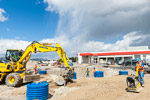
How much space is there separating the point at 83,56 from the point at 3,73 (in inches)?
1310

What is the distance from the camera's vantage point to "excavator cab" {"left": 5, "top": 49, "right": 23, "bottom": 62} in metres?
13.1

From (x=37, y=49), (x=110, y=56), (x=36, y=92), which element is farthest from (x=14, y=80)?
(x=110, y=56)

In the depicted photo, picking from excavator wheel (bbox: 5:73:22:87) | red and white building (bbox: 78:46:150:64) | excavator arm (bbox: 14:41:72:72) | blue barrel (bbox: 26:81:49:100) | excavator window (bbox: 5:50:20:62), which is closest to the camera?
blue barrel (bbox: 26:81:49:100)

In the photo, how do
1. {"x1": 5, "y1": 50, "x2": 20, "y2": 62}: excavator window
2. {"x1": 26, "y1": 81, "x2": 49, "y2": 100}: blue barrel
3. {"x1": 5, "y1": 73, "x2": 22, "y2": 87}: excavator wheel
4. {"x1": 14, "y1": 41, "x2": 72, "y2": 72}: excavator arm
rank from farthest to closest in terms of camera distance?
{"x1": 5, "y1": 50, "x2": 20, "y2": 62}: excavator window
{"x1": 14, "y1": 41, "x2": 72, "y2": 72}: excavator arm
{"x1": 5, "y1": 73, "x2": 22, "y2": 87}: excavator wheel
{"x1": 26, "y1": 81, "x2": 49, "y2": 100}: blue barrel

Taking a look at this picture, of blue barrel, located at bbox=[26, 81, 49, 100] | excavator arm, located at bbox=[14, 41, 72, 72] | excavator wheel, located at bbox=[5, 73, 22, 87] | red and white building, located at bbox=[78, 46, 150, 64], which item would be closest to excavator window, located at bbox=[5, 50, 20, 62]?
excavator arm, located at bbox=[14, 41, 72, 72]

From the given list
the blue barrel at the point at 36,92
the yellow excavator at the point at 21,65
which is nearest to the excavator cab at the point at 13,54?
the yellow excavator at the point at 21,65

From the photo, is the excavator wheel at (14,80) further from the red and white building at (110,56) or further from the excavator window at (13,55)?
the red and white building at (110,56)

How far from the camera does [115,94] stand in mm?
7125

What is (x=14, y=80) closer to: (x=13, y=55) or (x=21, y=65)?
(x=21, y=65)

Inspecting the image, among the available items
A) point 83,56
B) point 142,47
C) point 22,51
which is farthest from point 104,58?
point 22,51

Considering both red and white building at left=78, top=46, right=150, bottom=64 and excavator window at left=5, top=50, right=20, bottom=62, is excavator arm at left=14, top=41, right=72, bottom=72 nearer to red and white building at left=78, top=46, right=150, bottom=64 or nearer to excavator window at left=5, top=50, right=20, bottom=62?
excavator window at left=5, top=50, right=20, bottom=62

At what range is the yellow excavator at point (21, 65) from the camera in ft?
34.7

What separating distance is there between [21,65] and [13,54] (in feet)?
5.88

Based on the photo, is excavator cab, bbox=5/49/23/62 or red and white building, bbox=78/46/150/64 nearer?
excavator cab, bbox=5/49/23/62
